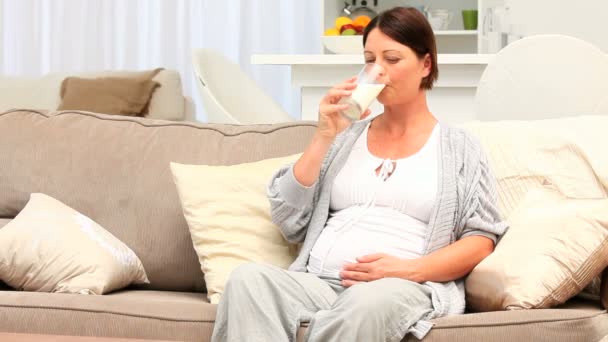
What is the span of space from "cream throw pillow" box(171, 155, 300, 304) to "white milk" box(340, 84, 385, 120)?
0.41 m

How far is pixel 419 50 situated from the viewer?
2.38m

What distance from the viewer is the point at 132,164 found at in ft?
8.91

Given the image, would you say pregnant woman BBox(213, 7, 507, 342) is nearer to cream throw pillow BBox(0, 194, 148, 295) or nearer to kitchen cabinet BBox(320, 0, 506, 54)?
cream throw pillow BBox(0, 194, 148, 295)

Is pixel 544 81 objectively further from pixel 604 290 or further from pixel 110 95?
pixel 110 95

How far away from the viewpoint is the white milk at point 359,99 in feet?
7.22

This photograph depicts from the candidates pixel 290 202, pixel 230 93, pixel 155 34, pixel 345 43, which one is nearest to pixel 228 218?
pixel 290 202

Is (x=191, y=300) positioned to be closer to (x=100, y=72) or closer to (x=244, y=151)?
(x=244, y=151)

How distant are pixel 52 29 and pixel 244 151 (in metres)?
4.30

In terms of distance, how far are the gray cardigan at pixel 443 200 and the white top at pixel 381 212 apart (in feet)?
0.08

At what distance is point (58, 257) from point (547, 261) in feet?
3.60

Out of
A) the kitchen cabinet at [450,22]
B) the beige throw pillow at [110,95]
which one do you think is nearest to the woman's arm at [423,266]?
the beige throw pillow at [110,95]

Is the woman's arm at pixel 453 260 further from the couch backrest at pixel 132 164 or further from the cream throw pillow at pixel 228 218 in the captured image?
the couch backrest at pixel 132 164

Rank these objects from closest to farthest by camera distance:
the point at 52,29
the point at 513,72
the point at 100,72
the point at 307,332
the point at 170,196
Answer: the point at 307,332 < the point at 170,196 < the point at 513,72 < the point at 100,72 < the point at 52,29

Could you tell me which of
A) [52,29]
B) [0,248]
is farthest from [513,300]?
[52,29]
